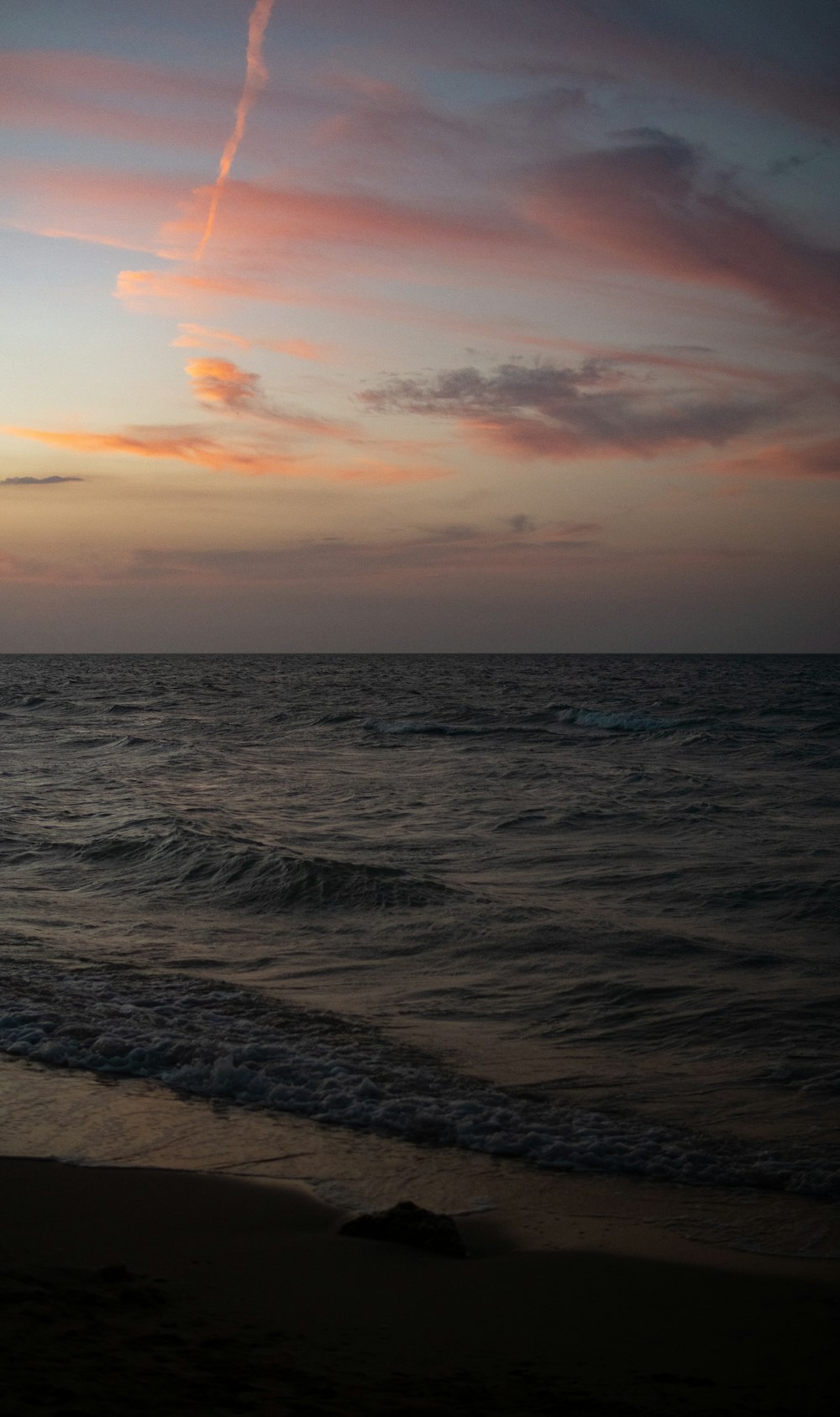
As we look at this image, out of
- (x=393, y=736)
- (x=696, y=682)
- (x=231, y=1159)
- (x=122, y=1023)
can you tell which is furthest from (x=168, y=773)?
(x=696, y=682)

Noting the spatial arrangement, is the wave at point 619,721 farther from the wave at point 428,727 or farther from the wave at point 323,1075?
the wave at point 323,1075

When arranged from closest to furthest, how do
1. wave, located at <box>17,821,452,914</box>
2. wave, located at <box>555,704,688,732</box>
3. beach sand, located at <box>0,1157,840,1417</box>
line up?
beach sand, located at <box>0,1157,840,1417</box> → wave, located at <box>17,821,452,914</box> → wave, located at <box>555,704,688,732</box>

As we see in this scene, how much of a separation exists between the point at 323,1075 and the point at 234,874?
6.86m

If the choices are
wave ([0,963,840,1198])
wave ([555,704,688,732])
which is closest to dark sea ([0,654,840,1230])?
wave ([0,963,840,1198])

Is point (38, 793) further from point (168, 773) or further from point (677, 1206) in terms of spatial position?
point (677, 1206)

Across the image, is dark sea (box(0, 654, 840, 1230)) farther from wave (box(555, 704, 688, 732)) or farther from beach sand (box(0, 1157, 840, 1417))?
wave (box(555, 704, 688, 732))

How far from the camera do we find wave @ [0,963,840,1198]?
565 centimetres

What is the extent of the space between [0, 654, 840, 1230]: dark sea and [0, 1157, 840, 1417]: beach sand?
1.22 m

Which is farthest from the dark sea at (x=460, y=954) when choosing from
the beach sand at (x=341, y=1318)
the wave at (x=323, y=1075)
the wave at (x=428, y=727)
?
the wave at (x=428, y=727)

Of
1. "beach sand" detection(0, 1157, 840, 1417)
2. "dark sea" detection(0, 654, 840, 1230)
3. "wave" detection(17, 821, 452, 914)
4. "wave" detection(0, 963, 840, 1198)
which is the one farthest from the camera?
"wave" detection(17, 821, 452, 914)

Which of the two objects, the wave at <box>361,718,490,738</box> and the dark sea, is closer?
the dark sea

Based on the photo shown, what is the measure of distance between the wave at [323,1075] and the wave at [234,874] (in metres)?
3.38

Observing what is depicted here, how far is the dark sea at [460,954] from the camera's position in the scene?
247 inches

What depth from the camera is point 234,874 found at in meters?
13.4
